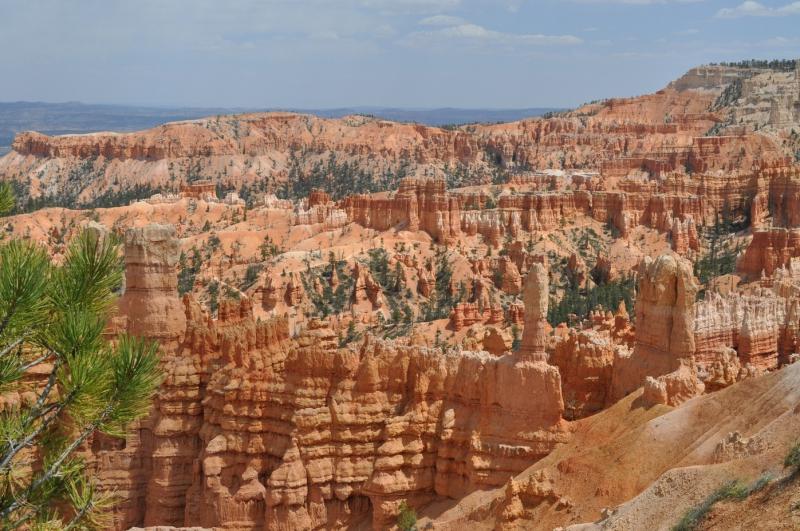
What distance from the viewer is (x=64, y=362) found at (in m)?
14.0

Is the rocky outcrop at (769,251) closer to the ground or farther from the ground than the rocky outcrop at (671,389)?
closer to the ground

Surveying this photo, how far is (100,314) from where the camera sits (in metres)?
14.4

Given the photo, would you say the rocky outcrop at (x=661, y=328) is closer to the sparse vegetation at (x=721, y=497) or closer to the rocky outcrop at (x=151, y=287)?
the sparse vegetation at (x=721, y=497)

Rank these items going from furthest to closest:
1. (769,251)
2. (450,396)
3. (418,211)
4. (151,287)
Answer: (418,211) → (769,251) → (151,287) → (450,396)

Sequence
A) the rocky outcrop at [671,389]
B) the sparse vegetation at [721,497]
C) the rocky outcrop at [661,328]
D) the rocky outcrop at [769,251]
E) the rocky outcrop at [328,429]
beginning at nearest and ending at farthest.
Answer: the sparse vegetation at [721,497] < the rocky outcrop at [671,389] < the rocky outcrop at [328,429] < the rocky outcrop at [661,328] < the rocky outcrop at [769,251]

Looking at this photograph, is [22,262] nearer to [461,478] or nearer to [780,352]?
[461,478]

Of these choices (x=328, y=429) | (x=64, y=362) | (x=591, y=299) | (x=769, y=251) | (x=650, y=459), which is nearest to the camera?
(x=64, y=362)

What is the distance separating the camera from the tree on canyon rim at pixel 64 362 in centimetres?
1341

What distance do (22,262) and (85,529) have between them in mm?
3953

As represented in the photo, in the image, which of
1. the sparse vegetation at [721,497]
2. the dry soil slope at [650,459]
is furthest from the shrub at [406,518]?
the sparse vegetation at [721,497]

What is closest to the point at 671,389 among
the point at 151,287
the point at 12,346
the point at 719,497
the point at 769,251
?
the point at 719,497

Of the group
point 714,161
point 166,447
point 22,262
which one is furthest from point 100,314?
point 714,161

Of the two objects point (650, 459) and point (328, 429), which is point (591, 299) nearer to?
point (328, 429)

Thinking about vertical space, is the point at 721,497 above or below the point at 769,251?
above
